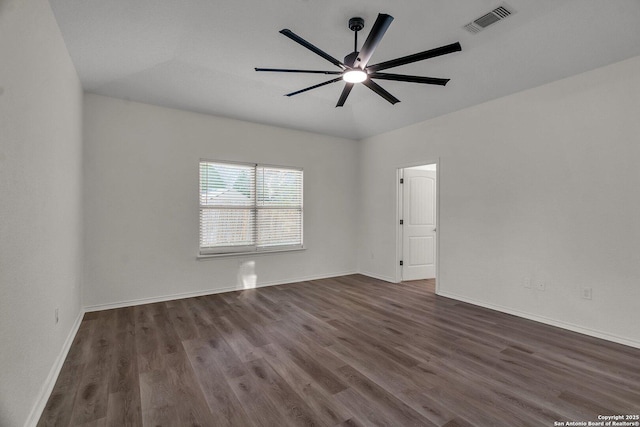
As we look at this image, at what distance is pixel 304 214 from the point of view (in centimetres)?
562

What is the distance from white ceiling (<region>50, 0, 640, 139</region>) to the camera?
249cm

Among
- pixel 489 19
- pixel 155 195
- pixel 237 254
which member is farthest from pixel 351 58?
pixel 237 254

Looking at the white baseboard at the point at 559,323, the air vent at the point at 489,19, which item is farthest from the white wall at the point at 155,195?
the air vent at the point at 489,19

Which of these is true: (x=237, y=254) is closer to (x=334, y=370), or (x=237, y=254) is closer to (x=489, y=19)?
(x=334, y=370)

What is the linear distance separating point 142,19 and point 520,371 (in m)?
4.26

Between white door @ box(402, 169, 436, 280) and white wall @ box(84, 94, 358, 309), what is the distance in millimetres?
1945

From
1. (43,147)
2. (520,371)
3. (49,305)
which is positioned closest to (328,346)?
(520,371)

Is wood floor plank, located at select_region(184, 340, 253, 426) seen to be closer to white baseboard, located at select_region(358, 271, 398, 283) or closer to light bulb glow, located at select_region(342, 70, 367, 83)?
light bulb glow, located at select_region(342, 70, 367, 83)

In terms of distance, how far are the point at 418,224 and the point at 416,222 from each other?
6 centimetres

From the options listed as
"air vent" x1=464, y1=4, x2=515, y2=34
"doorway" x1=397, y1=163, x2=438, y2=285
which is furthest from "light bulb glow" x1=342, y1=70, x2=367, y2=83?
"doorway" x1=397, y1=163, x2=438, y2=285

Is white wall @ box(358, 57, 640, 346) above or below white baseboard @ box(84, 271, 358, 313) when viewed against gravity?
above

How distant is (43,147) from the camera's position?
2.14m

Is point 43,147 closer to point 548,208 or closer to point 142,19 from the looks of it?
point 142,19

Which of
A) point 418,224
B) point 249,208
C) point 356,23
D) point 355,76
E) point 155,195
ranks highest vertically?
point 356,23
